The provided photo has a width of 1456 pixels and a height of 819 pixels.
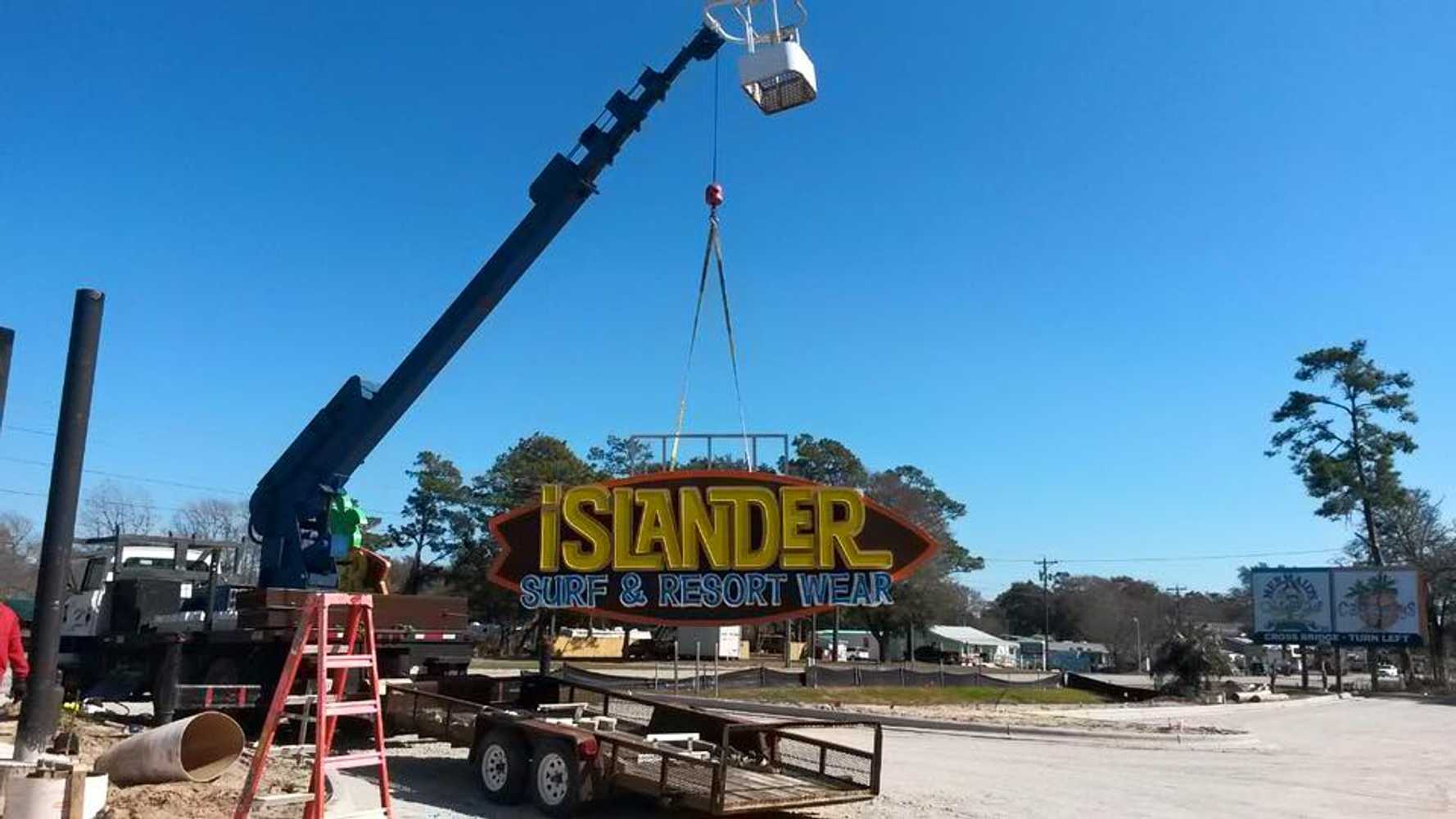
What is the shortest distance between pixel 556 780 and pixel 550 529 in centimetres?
472

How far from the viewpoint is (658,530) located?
48.9ft

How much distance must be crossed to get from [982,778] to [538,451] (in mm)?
56453

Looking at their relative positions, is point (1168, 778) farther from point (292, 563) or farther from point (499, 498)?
point (499, 498)

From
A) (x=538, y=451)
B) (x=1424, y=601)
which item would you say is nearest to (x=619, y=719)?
(x=1424, y=601)

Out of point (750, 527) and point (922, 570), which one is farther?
point (922, 570)

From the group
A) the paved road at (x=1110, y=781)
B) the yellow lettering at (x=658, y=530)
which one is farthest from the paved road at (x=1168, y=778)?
the yellow lettering at (x=658, y=530)

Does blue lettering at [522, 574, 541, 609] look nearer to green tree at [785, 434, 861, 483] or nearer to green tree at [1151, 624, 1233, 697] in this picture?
green tree at [1151, 624, 1233, 697]

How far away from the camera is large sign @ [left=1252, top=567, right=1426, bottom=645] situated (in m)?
49.9

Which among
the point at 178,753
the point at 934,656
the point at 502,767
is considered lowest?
the point at 934,656

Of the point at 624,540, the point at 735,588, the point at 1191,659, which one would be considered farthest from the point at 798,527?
the point at 1191,659

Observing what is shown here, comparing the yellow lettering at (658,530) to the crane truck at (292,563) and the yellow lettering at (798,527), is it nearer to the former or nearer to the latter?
the yellow lettering at (798,527)

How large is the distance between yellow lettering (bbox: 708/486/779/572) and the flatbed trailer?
2249 mm

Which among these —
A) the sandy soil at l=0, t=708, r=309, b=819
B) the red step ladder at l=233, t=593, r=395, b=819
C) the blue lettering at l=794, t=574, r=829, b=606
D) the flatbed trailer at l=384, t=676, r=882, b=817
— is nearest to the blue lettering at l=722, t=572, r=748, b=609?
the blue lettering at l=794, t=574, r=829, b=606

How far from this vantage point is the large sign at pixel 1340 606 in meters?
49.9
